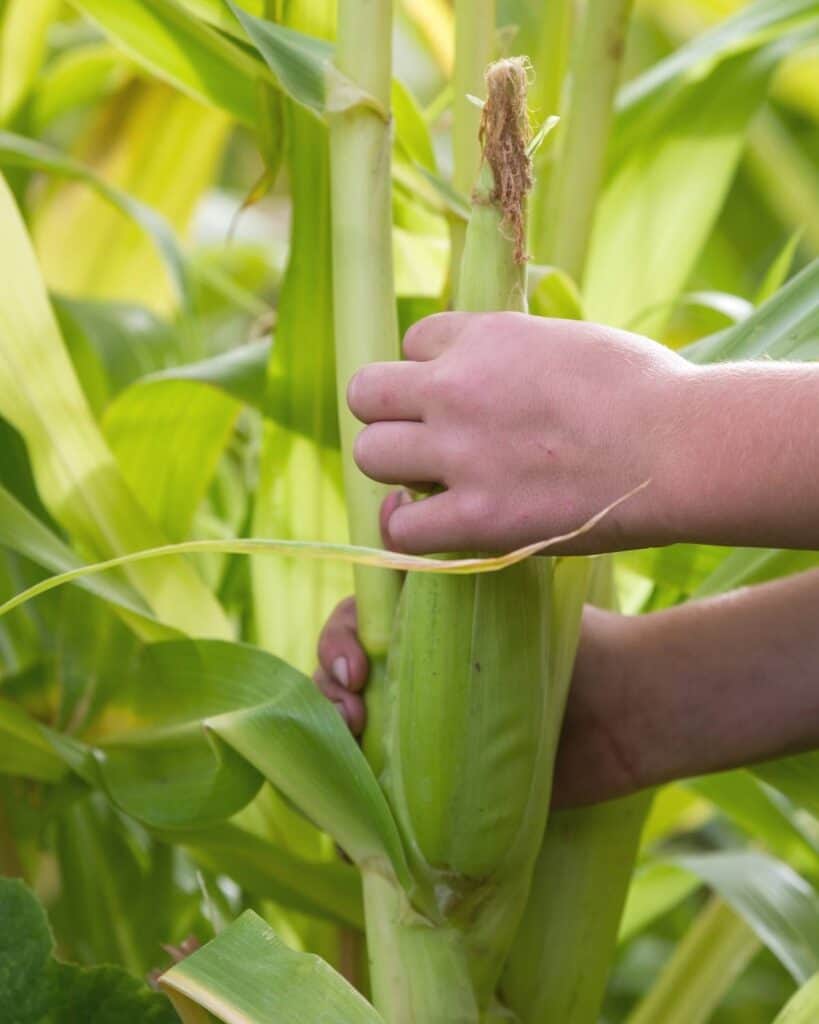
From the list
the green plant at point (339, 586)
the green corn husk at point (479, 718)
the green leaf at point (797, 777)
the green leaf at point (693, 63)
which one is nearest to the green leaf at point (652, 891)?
the green plant at point (339, 586)

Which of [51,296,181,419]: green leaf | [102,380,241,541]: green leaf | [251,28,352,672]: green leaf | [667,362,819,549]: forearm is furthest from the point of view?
[51,296,181,419]: green leaf

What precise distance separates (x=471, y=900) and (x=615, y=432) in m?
0.19

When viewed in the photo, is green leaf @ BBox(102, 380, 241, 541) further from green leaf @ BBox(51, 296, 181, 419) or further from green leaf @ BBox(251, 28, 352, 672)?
green leaf @ BBox(51, 296, 181, 419)

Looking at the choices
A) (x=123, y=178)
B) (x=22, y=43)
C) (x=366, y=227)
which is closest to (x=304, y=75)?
(x=366, y=227)

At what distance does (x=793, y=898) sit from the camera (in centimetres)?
74

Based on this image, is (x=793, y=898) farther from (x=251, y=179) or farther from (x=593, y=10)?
(x=251, y=179)

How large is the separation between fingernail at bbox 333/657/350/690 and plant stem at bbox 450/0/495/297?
0.16m

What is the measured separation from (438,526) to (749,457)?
0.10 metres

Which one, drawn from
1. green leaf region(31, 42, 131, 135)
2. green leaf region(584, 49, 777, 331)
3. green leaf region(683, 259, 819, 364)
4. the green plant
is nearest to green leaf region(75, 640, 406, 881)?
the green plant

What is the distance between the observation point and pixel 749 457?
413 mm

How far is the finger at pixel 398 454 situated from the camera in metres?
0.46

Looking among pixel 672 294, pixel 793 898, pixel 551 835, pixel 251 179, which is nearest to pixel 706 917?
pixel 793 898

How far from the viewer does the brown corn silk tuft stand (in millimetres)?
422

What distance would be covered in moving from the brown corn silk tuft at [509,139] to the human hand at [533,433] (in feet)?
0.11
